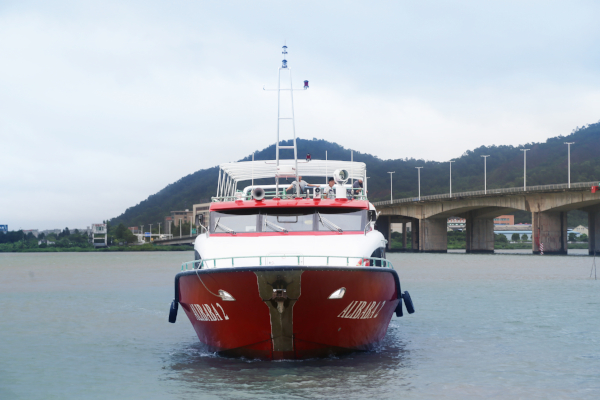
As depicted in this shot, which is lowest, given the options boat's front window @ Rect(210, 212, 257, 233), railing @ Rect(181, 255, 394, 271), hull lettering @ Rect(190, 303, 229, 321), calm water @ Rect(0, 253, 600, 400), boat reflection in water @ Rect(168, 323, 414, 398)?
calm water @ Rect(0, 253, 600, 400)

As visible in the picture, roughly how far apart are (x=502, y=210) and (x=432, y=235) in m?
11.8

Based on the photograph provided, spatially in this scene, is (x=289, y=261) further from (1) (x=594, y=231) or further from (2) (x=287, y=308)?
(1) (x=594, y=231)

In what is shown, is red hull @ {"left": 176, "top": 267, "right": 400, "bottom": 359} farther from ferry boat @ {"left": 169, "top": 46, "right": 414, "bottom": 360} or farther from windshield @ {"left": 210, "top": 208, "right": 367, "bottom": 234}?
windshield @ {"left": 210, "top": 208, "right": 367, "bottom": 234}

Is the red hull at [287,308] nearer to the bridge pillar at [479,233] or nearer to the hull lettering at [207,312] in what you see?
the hull lettering at [207,312]

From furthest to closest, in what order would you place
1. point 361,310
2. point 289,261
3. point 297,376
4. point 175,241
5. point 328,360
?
point 175,241 → point 328,360 → point 361,310 → point 289,261 → point 297,376

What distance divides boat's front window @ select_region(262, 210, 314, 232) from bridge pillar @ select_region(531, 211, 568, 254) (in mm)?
74003

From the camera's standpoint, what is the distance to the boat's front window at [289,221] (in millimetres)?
13906

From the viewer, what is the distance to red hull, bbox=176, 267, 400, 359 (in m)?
11.7

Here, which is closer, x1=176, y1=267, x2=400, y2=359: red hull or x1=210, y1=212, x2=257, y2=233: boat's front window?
x1=176, y1=267, x2=400, y2=359: red hull

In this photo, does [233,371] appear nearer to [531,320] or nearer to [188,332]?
[188,332]

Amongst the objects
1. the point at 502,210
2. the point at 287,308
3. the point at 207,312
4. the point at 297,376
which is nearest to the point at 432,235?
the point at 502,210

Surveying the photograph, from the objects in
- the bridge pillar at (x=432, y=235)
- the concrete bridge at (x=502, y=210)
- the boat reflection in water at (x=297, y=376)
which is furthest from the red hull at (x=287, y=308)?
the bridge pillar at (x=432, y=235)

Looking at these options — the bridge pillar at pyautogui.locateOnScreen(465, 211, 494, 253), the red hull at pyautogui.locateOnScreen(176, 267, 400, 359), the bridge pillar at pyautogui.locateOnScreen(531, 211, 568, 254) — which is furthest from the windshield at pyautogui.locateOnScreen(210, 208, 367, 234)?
the bridge pillar at pyautogui.locateOnScreen(465, 211, 494, 253)

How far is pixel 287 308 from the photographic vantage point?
11.8m
